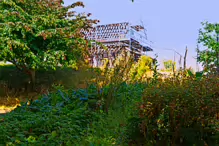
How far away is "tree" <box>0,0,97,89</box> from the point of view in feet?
26.0

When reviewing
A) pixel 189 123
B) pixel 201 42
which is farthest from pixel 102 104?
pixel 201 42

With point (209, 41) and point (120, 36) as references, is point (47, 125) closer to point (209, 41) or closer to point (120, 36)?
point (209, 41)

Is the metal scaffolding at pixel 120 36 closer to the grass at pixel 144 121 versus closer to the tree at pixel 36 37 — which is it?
the tree at pixel 36 37

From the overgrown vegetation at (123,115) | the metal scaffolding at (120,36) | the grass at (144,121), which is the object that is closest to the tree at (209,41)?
the metal scaffolding at (120,36)

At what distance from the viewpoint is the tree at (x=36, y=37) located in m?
7.92

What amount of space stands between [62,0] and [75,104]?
6.46 meters

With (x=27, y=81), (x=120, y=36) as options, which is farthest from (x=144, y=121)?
(x=120, y=36)

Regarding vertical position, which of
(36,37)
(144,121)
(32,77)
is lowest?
(144,121)

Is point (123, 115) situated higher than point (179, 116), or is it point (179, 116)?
point (179, 116)

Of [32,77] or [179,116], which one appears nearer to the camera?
[179,116]

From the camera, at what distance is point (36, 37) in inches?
343

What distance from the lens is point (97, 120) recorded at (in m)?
4.08

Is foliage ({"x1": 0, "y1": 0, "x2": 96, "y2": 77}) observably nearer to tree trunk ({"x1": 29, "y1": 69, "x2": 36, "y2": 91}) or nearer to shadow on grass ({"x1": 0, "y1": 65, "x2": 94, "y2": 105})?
tree trunk ({"x1": 29, "y1": 69, "x2": 36, "y2": 91})

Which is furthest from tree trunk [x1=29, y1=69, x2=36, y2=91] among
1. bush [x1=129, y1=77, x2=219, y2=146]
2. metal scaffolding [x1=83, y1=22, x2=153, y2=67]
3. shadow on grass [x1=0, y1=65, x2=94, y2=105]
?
bush [x1=129, y1=77, x2=219, y2=146]
